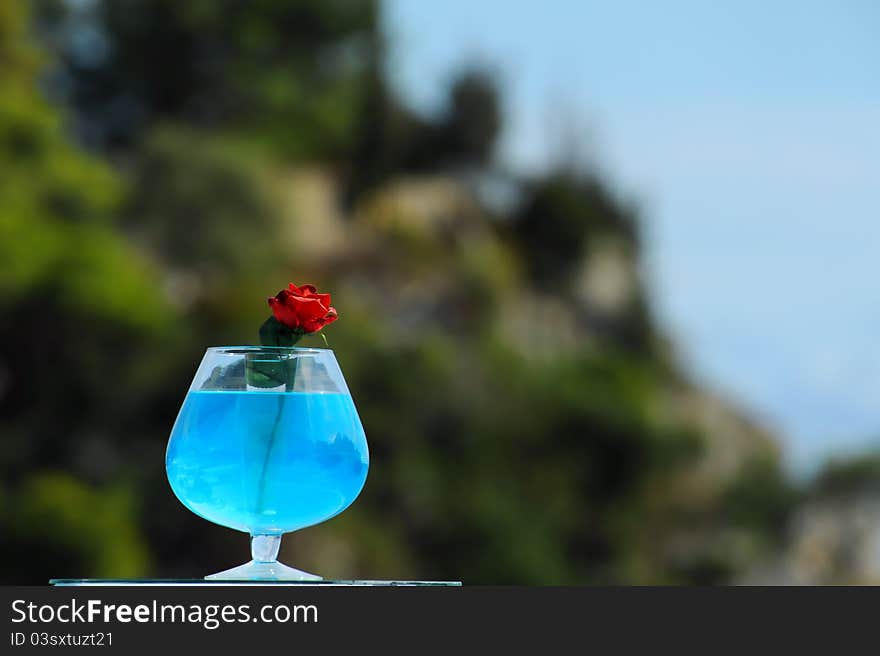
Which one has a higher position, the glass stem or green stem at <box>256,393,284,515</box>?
green stem at <box>256,393,284,515</box>

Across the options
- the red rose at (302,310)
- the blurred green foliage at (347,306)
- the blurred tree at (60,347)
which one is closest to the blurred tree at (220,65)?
the blurred green foliage at (347,306)

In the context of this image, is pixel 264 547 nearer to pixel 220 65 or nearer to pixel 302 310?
pixel 302 310

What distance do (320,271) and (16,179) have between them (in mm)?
4204

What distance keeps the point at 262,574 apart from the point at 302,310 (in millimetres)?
242

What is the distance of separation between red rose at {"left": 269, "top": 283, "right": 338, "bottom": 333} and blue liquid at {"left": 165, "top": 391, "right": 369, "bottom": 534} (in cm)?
7

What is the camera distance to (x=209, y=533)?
11.2m

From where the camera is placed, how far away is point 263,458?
1.28m

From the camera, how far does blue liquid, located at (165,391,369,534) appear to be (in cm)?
129

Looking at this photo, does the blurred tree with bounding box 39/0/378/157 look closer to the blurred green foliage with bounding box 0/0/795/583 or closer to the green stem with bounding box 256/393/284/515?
the blurred green foliage with bounding box 0/0/795/583

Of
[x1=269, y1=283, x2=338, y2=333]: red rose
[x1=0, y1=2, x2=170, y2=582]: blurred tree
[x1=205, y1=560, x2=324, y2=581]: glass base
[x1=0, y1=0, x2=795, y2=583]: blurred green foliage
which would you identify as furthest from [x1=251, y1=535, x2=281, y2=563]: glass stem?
[x1=0, y1=0, x2=795, y2=583]: blurred green foliage

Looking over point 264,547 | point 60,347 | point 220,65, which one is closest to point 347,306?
point 220,65

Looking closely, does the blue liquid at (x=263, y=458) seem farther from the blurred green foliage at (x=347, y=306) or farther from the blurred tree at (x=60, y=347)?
the blurred green foliage at (x=347, y=306)

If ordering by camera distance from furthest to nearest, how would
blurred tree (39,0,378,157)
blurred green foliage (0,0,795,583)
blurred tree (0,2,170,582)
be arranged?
blurred tree (39,0,378,157) → blurred green foliage (0,0,795,583) → blurred tree (0,2,170,582)

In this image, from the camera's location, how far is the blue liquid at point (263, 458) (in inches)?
50.6
